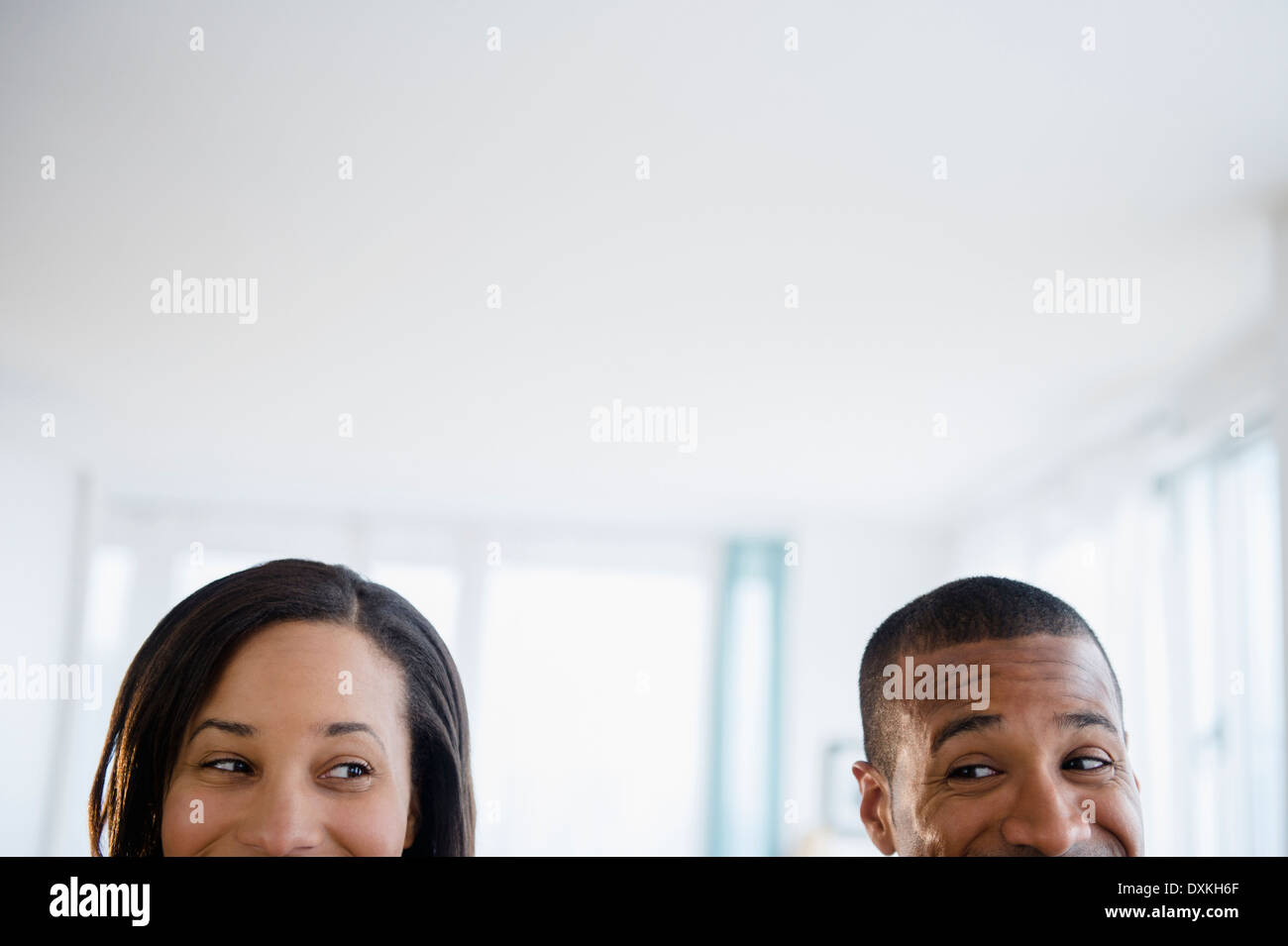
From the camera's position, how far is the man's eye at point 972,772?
699mm

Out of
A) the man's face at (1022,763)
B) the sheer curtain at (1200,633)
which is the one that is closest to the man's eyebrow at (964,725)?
the man's face at (1022,763)

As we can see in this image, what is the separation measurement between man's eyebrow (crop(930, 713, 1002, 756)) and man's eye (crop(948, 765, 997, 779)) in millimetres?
16

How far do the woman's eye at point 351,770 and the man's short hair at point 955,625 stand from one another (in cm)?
32

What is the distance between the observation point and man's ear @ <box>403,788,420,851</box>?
2.62 ft

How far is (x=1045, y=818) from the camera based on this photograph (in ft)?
2.16

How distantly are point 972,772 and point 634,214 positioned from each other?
2103 mm

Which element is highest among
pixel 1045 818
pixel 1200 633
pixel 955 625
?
pixel 1200 633

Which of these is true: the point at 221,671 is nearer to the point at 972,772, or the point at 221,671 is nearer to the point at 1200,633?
the point at 972,772

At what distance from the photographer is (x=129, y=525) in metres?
5.68

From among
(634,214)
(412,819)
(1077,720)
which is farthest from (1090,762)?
(634,214)
